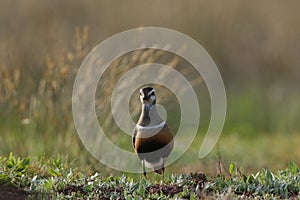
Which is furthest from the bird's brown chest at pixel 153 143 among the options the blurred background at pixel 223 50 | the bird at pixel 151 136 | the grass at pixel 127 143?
the blurred background at pixel 223 50

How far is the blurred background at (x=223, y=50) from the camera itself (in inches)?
380

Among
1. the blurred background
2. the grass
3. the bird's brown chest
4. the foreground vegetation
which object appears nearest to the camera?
the foreground vegetation

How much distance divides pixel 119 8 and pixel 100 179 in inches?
313

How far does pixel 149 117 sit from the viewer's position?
238 inches

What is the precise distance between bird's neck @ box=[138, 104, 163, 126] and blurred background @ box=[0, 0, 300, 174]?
107 inches

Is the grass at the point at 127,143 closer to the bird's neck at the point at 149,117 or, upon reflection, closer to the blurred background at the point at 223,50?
the blurred background at the point at 223,50

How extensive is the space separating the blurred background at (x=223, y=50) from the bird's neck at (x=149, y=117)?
2.71 metres

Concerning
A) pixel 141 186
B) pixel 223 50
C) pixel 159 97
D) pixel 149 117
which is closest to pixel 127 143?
pixel 159 97

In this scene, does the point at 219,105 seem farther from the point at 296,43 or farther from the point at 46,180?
the point at 46,180

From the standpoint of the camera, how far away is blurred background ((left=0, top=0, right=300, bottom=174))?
9656 mm

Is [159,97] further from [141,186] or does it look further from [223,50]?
[223,50]

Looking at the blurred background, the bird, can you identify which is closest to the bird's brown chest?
the bird

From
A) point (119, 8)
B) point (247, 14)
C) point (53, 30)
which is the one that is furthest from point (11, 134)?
point (247, 14)

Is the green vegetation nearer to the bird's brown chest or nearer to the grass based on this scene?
the grass
